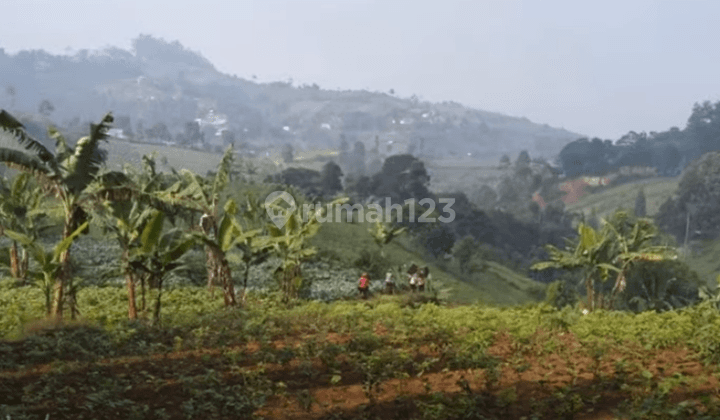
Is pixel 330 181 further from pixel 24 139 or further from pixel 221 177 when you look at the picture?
pixel 24 139

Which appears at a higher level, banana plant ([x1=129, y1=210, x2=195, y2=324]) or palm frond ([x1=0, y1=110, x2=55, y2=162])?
palm frond ([x1=0, y1=110, x2=55, y2=162])

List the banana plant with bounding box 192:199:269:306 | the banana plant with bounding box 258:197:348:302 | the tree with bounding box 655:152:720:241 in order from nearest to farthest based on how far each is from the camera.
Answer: the banana plant with bounding box 192:199:269:306 → the banana plant with bounding box 258:197:348:302 → the tree with bounding box 655:152:720:241

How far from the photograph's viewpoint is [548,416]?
758 cm

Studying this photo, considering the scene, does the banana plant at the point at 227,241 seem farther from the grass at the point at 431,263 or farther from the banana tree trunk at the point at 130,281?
the grass at the point at 431,263

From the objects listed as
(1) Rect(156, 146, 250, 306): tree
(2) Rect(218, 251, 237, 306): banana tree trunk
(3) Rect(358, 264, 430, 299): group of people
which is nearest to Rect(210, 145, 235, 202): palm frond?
(1) Rect(156, 146, 250, 306): tree

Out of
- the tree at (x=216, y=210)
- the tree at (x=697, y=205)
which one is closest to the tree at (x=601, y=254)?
the tree at (x=216, y=210)

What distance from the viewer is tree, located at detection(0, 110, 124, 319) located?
12453mm

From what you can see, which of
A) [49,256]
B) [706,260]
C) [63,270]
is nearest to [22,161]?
[49,256]

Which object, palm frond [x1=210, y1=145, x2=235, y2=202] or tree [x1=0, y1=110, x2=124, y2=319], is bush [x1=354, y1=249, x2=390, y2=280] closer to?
palm frond [x1=210, y1=145, x2=235, y2=202]

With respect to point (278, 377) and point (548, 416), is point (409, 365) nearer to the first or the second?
point (278, 377)

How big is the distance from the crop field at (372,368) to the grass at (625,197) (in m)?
101

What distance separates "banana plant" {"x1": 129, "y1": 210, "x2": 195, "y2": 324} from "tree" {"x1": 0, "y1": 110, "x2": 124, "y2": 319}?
1267mm

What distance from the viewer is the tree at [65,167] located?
12.5 m

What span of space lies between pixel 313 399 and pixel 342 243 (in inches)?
1561
